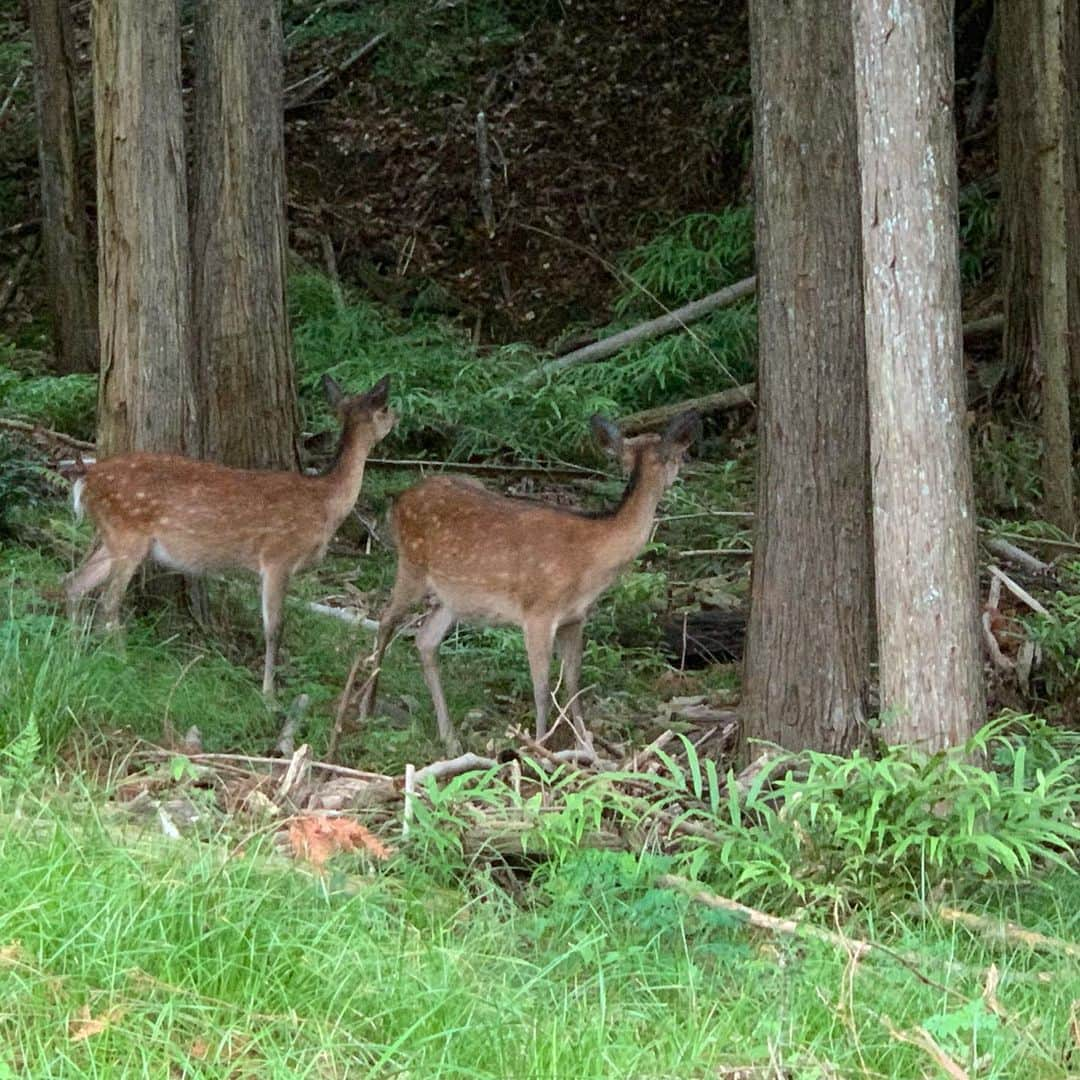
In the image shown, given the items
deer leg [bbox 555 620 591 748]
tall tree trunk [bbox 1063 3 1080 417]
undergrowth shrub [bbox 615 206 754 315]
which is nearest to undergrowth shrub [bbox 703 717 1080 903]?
deer leg [bbox 555 620 591 748]

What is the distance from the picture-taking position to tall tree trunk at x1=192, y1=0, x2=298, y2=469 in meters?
10.6

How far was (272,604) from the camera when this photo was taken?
9.56 metres

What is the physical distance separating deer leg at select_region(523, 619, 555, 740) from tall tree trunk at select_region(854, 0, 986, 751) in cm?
246

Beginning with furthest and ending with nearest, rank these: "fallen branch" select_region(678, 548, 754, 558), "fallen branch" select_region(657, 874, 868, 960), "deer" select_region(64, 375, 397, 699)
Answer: "fallen branch" select_region(678, 548, 754, 558), "deer" select_region(64, 375, 397, 699), "fallen branch" select_region(657, 874, 868, 960)

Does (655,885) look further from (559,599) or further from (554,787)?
(559,599)

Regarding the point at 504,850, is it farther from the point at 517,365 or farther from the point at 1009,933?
the point at 517,365

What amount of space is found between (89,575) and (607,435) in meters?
2.56

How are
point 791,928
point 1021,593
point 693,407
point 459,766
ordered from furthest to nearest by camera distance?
1. point 693,407
2. point 1021,593
3. point 459,766
4. point 791,928

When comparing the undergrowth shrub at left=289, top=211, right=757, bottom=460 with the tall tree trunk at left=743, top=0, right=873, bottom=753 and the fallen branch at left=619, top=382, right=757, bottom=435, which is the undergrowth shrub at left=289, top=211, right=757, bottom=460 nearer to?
the fallen branch at left=619, top=382, right=757, bottom=435

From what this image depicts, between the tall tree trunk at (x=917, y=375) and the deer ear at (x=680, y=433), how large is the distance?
2574 mm

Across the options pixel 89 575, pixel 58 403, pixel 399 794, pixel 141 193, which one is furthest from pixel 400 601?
pixel 58 403

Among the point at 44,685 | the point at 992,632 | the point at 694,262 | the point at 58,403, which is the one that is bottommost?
the point at 992,632

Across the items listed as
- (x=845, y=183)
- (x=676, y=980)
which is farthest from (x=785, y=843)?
(x=845, y=183)

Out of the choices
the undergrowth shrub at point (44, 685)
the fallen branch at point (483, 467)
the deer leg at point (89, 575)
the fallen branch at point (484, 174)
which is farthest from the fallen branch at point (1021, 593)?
the fallen branch at point (484, 174)
